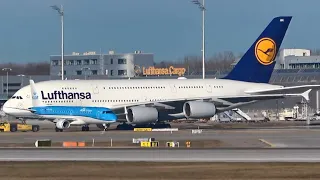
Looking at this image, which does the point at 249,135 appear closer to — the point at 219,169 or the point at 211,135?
the point at 211,135

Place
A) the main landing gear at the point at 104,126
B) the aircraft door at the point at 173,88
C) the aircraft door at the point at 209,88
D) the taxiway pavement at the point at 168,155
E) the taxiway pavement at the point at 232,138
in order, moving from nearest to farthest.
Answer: the taxiway pavement at the point at 168,155 < the taxiway pavement at the point at 232,138 < the main landing gear at the point at 104,126 < the aircraft door at the point at 173,88 < the aircraft door at the point at 209,88

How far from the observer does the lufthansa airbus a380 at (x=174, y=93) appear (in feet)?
290

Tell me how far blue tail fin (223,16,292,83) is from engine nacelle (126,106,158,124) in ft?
39.2

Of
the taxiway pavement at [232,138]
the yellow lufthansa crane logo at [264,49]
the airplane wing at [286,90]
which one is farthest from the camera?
the yellow lufthansa crane logo at [264,49]

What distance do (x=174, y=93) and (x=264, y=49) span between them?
1160cm

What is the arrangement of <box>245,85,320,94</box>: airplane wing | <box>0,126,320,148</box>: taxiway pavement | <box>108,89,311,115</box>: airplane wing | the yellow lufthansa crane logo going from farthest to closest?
the yellow lufthansa crane logo → <box>108,89,311,115</box>: airplane wing → <box>245,85,320,94</box>: airplane wing → <box>0,126,320,148</box>: taxiway pavement

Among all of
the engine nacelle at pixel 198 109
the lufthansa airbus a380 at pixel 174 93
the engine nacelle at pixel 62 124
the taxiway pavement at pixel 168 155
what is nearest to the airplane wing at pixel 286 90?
the lufthansa airbus a380 at pixel 174 93

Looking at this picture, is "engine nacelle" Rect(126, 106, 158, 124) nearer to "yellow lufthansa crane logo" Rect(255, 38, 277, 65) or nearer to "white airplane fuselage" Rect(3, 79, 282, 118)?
"white airplane fuselage" Rect(3, 79, 282, 118)

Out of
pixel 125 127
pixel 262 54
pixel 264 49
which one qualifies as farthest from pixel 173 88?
pixel 264 49

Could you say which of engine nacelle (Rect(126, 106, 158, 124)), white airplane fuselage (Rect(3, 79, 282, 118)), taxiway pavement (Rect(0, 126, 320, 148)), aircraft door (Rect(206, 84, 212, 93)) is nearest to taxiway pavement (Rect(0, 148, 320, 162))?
taxiway pavement (Rect(0, 126, 320, 148))

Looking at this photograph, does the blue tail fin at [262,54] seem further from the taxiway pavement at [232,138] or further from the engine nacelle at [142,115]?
the taxiway pavement at [232,138]

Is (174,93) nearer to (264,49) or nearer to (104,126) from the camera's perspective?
(104,126)

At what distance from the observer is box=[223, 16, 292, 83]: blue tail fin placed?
93.6 m

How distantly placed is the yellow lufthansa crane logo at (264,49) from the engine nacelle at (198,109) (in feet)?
29.2
